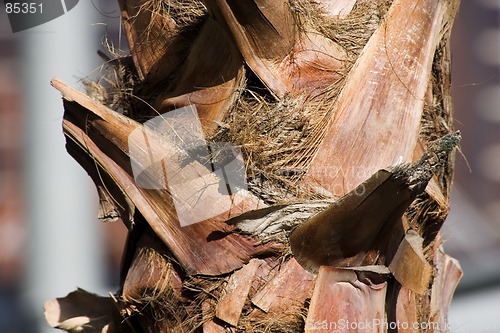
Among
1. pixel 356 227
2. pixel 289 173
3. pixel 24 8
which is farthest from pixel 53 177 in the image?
pixel 356 227

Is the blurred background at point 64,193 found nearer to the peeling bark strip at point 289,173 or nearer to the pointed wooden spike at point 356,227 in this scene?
the peeling bark strip at point 289,173

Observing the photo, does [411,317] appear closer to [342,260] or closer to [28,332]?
[342,260]

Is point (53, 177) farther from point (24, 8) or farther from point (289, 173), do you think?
point (289, 173)

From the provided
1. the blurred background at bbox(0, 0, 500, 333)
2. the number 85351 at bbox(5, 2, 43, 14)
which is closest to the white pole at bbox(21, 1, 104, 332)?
the blurred background at bbox(0, 0, 500, 333)

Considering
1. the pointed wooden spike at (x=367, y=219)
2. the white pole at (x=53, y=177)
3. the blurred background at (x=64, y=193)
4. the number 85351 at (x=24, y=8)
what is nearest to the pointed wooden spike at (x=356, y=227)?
the pointed wooden spike at (x=367, y=219)

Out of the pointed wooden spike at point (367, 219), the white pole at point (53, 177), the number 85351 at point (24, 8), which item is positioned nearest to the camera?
the pointed wooden spike at point (367, 219)

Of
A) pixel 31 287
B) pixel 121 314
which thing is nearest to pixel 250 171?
pixel 121 314

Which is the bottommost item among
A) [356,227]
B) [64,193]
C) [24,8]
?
[64,193]
